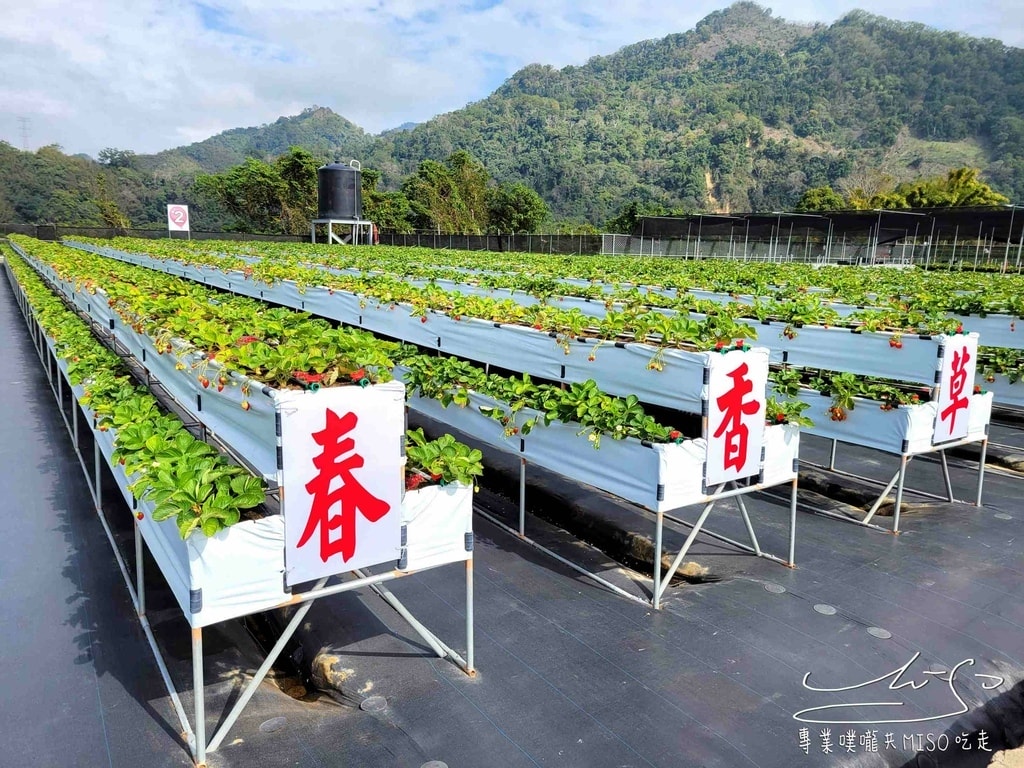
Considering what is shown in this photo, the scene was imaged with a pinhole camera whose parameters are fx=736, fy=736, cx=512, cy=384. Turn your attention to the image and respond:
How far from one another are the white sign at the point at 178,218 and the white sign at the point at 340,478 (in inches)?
1561

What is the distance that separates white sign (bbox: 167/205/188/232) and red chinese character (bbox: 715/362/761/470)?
129 ft

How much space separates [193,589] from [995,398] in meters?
9.95

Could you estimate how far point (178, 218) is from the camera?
134 feet

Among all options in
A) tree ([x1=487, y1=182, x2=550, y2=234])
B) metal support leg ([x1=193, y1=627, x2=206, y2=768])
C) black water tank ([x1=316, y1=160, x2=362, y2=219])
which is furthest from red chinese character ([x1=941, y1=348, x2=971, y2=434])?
tree ([x1=487, y1=182, x2=550, y2=234])

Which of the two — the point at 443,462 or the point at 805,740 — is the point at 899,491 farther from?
the point at 443,462

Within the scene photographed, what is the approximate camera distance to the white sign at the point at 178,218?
3925cm

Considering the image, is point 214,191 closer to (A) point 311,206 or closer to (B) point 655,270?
(A) point 311,206

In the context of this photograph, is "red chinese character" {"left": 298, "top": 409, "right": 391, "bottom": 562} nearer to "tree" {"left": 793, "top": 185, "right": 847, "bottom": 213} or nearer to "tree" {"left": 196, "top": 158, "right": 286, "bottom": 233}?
"tree" {"left": 196, "top": 158, "right": 286, "bottom": 233}

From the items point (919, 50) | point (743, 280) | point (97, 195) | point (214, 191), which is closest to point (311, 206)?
point (214, 191)

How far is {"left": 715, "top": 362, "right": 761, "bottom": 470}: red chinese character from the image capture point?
18.4ft

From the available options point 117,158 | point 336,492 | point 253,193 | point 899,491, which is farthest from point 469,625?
point 117,158

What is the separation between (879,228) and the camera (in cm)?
3881

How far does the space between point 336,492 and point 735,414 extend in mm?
3200
